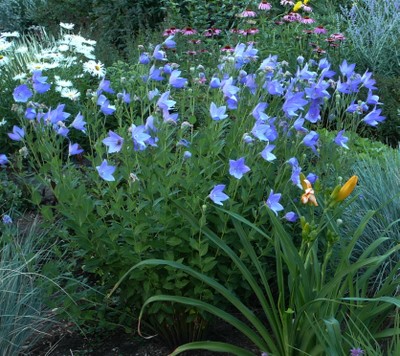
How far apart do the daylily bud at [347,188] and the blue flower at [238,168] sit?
1.64 feet

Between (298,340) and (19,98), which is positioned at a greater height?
(19,98)

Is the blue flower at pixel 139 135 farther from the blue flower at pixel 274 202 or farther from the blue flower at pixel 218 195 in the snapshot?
the blue flower at pixel 274 202

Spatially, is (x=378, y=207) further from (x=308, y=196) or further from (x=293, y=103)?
(x=308, y=196)

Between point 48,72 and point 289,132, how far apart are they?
2795 mm

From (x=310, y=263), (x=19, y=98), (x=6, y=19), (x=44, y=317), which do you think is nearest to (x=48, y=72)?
(x=19, y=98)

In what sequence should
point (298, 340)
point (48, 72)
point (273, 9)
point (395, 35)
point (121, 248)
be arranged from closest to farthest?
point (298, 340)
point (121, 248)
point (48, 72)
point (395, 35)
point (273, 9)

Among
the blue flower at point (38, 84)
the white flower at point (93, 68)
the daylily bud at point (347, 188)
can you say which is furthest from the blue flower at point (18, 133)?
the white flower at point (93, 68)

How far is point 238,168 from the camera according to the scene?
2.82 metres

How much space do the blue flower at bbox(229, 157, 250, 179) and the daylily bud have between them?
1.64 feet

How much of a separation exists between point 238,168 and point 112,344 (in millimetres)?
1082

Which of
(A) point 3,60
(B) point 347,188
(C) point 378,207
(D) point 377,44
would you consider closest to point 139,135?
(B) point 347,188

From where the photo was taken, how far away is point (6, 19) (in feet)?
34.4

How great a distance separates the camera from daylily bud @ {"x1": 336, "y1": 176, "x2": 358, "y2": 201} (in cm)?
236

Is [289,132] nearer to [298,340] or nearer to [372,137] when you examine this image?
[298,340]
